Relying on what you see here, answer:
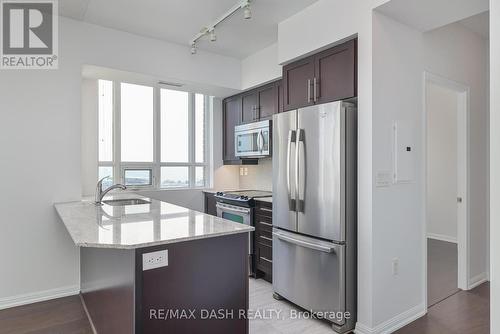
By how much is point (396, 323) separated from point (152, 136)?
12.5 feet

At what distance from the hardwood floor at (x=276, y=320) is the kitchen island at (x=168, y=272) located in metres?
0.62

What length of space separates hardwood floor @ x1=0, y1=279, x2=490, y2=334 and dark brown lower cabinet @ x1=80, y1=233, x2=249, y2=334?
67 cm

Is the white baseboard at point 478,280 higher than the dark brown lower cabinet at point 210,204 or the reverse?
the reverse

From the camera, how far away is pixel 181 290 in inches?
67.9

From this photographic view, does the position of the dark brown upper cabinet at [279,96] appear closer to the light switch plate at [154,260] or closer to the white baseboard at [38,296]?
the light switch plate at [154,260]

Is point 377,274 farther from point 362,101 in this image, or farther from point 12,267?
point 12,267

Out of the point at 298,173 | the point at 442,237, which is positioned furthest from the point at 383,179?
the point at 442,237

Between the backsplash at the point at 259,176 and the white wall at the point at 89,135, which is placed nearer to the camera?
the white wall at the point at 89,135

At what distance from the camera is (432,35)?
290cm

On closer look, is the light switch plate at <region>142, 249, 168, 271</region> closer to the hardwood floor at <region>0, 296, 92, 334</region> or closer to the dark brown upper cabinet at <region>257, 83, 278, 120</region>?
the hardwood floor at <region>0, 296, 92, 334</region>

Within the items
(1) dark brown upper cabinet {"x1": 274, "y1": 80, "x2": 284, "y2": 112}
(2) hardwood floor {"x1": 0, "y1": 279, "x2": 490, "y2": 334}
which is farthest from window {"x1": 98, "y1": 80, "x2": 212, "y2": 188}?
(2) hardwood floor {"x1": 0, "y1": 279, "x2": 490, "y2": 334}

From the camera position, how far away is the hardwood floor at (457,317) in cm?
247

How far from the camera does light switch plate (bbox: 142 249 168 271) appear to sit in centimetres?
159

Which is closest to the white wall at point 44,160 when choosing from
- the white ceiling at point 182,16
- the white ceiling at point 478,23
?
the white ceiling at point 182,16
